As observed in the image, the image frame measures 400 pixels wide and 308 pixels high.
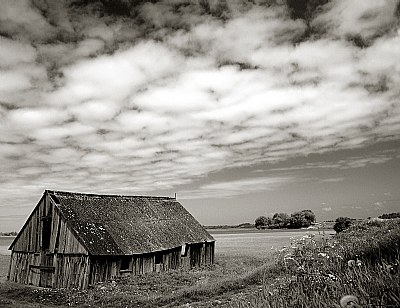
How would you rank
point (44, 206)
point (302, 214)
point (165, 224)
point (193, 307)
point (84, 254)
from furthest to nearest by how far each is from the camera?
point (302, 214) → point (165, 224) → point (44, 206) → point (84, 254) → point (193, 307)

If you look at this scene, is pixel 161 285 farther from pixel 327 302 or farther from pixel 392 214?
pixel 392 214

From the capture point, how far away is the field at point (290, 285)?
5.01 m

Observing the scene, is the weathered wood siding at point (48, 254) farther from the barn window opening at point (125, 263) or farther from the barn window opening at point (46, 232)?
the barn window opening at point (125, 263)

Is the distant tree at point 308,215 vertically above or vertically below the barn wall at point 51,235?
above

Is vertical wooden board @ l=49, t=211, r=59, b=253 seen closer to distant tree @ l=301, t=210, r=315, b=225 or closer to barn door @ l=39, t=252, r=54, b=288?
barn door @ l=39, t=252, r=54, b=288

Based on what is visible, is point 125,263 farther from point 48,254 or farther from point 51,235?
point 51,235

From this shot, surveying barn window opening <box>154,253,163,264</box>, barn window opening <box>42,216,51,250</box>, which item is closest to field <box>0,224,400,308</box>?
barn window opening <box>154,253,163,264</box>

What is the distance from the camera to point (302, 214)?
392 ft

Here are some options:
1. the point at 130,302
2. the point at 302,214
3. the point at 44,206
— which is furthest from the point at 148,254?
the point at 302,214

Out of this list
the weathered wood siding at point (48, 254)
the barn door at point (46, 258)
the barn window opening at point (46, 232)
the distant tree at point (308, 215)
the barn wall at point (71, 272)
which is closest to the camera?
the barn wall at point (71, 272)

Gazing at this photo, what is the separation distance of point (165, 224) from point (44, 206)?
1213 centimetres

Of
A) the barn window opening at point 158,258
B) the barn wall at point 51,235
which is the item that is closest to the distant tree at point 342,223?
the barn window opening at point 158,258

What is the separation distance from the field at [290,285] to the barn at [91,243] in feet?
5.31

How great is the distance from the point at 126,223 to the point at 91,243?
20.2 ft
